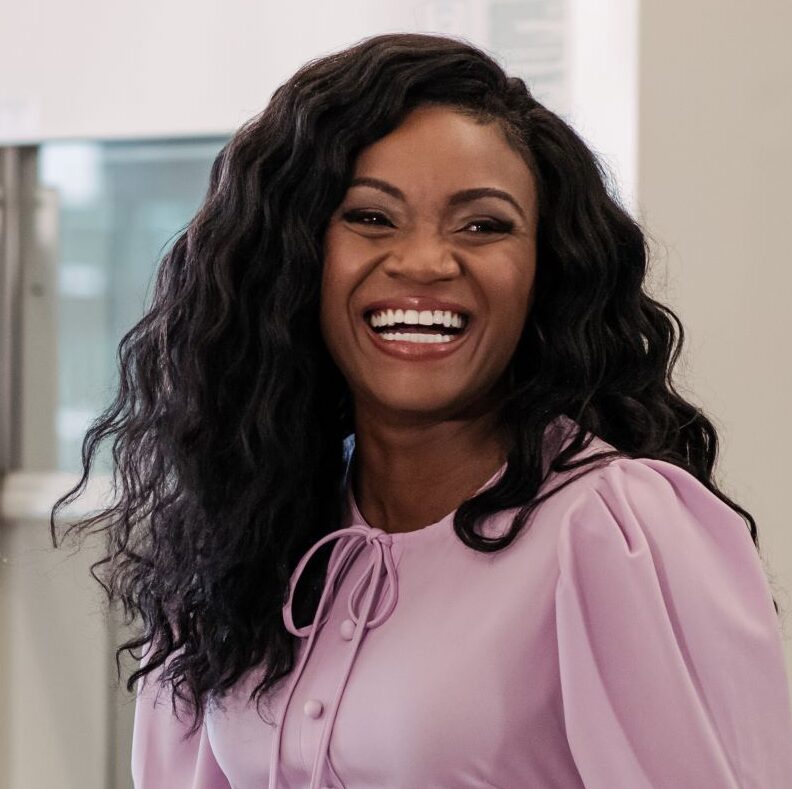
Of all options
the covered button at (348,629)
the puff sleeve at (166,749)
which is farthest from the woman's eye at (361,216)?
the puff sleeve at (166,749)

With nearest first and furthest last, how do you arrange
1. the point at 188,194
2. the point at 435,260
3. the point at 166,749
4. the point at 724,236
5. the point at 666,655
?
the point at 666,655 → the point at 435,260 → the point at 166,749 → the point at 724,236 → the point at 188,194

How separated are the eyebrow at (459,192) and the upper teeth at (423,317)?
0.10 meters

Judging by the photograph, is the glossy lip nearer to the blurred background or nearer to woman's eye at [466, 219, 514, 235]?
woman's eye at [466, 219, 514, 235]

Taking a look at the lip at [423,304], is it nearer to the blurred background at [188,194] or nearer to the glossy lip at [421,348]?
the glossy lip at [421,348]

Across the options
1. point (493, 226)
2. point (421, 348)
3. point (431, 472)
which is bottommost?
point (431, 472)

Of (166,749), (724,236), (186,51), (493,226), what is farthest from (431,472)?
(186,51)

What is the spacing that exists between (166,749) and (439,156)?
0.74 metres

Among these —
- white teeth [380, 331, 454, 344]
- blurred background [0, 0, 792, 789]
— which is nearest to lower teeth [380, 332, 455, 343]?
white teeth [380, 331, 454, 344]

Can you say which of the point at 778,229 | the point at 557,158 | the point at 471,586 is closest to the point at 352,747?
the point at 471,586

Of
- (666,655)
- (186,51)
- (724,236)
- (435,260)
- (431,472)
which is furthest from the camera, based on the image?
(186,51)

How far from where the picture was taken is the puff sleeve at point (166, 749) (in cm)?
143

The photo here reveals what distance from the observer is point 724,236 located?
198 centimetres

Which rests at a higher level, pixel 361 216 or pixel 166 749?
pixel 361 216

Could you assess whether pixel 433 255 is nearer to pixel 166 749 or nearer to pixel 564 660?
pixel 564 660
